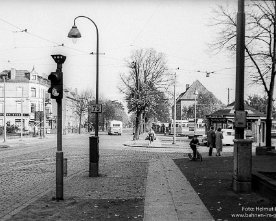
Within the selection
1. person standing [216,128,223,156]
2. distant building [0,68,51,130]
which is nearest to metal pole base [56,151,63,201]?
person standing [216,128,223,156]

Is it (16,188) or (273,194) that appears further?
(16,188)

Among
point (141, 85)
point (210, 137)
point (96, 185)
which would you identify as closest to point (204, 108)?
point (141, 85)

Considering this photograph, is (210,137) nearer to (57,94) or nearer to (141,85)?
(57,94)

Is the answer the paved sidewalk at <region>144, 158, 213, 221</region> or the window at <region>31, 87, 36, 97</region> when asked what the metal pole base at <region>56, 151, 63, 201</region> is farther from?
the window at <region>31, 87, 36, 97</region>

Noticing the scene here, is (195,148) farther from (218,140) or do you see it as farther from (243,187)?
(243,187)

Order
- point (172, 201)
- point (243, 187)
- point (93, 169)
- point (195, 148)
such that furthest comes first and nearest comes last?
point (195, 148) → point (93, 169) → point (243, 187) → point (172, 201)

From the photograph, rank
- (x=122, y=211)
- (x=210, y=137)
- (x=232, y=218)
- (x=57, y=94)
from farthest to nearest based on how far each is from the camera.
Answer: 1. (x=210, y=137)
2. (x=57, y=94)
3. (x=122, y=211)
4. (x=232, y=218)

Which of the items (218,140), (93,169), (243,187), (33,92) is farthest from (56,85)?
(33,92)

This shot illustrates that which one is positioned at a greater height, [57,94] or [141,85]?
[141,85]

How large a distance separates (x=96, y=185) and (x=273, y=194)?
17.8 ft

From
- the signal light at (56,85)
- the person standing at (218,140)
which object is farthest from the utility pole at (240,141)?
the person standing at (218,140)

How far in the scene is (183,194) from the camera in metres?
10.9

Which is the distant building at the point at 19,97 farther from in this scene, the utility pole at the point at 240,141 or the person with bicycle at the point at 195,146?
the utility pole at the point at 240,141

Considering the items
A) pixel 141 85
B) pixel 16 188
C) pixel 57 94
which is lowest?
pixel 16 188
